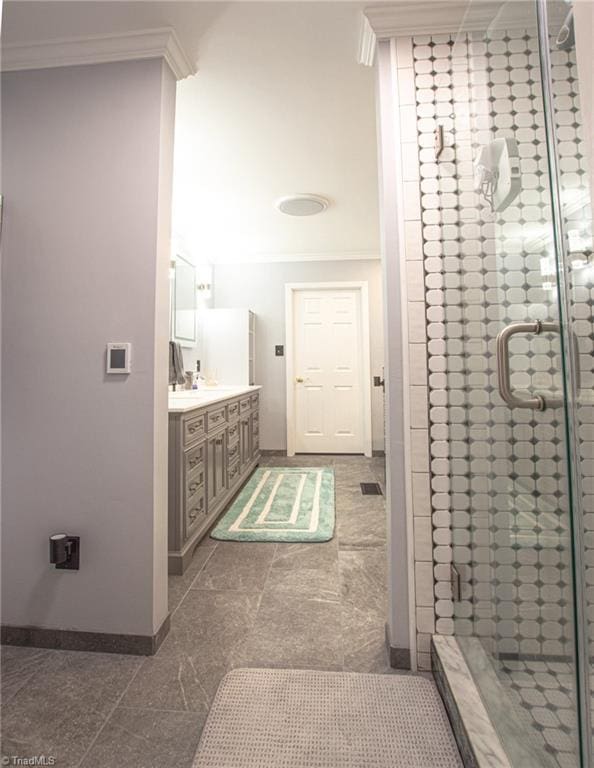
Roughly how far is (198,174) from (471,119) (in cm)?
199

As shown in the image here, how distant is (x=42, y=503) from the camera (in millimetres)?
1396

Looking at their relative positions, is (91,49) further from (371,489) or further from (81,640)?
(371,489)

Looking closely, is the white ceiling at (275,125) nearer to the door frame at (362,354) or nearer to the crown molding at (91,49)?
the crown molding at (91,49)

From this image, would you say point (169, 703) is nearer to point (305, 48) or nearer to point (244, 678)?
point (244, 678)

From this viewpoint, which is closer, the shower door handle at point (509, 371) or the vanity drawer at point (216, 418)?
the shower door handle at point (509, 371)

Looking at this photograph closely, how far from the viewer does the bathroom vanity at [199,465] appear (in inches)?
74.5

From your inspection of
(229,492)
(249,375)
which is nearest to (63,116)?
(229,492)

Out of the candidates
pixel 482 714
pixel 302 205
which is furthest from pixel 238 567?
pixel 302 205

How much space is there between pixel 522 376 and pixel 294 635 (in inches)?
50.3

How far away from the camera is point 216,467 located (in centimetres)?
248

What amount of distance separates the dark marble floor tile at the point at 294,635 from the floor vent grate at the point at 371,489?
149 centimetres

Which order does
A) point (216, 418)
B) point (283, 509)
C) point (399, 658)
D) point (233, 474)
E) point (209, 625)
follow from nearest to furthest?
1. point (399, 658)
2. point (209, 625)
3. point (216, 418)
4. point (283, 509)
5. point (233, 474)

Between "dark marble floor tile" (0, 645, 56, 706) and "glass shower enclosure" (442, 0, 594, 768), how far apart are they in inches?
57.6

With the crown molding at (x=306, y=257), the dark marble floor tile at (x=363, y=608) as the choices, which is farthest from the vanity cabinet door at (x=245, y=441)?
the crown molding at (x=306, y=257)
